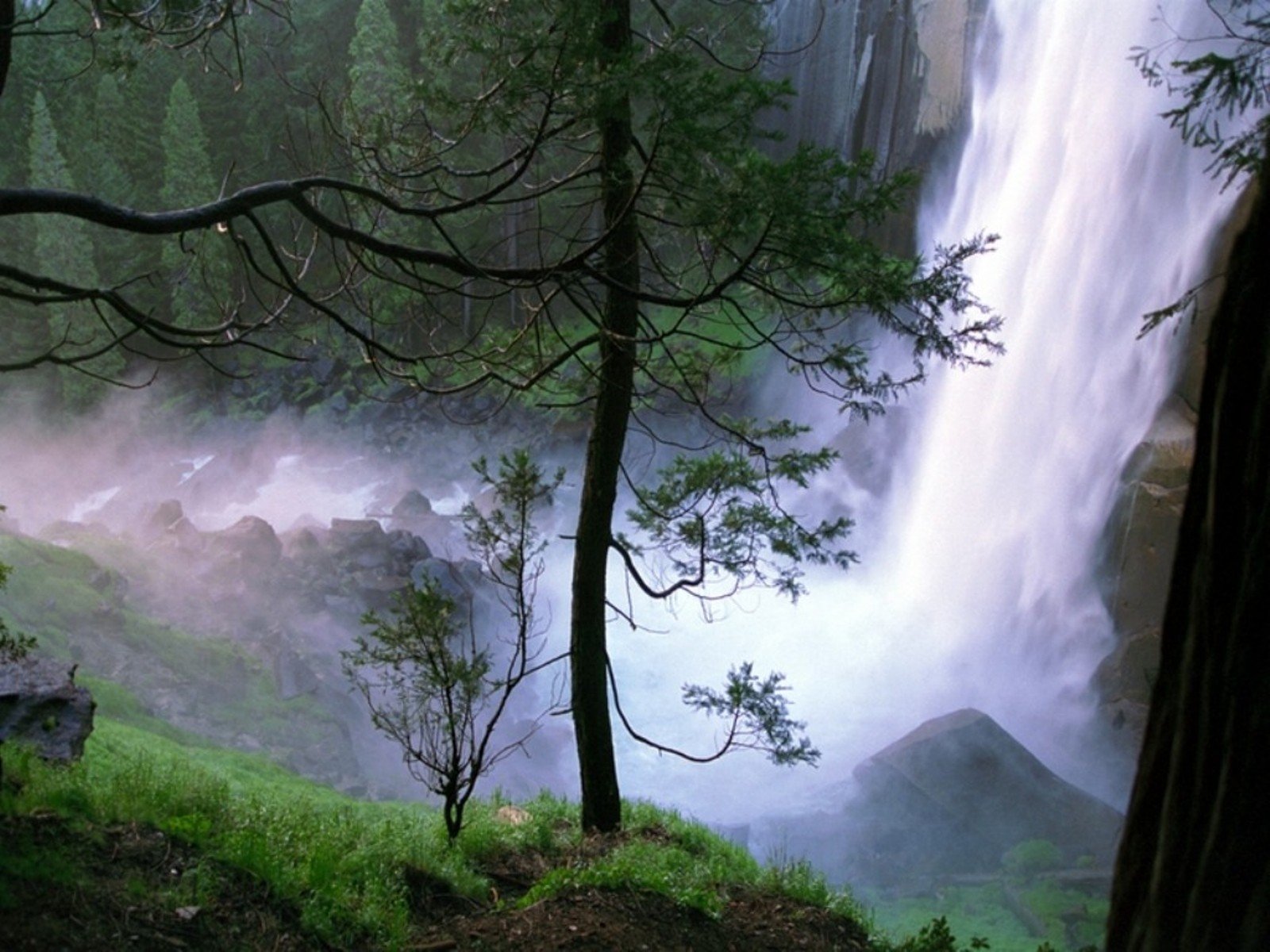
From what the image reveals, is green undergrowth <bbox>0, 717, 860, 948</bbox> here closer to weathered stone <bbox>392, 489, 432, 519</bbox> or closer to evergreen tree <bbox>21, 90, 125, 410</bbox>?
weathered stone <bbox>392, 489, 432, 519</bbox>

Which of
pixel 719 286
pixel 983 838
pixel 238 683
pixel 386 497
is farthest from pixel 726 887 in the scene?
pixel 386 497

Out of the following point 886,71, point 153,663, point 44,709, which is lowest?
point 44,709

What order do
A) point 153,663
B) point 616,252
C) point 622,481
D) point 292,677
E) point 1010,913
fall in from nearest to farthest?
point 616,252, point 1010,913, point 153,663, point 292,677, point 622,481

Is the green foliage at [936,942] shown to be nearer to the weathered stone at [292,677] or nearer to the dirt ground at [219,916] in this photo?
the dirt ground at [219,916]

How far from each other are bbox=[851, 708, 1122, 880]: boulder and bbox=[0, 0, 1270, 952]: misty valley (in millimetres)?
57

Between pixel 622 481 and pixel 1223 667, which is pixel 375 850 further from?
pixel 622 481

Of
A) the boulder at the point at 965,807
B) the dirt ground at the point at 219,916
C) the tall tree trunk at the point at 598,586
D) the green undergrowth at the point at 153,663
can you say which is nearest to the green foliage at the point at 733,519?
the tall tree trunk at the point at 598,586

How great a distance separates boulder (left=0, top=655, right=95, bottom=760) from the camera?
6.40m

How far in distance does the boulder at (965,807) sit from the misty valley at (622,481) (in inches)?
2.2

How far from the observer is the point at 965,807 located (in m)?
13.1

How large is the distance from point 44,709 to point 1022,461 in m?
16.0

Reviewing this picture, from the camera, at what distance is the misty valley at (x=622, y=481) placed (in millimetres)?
4270

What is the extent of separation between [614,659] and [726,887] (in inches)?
530

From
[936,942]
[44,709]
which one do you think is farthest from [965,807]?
[44,709]
